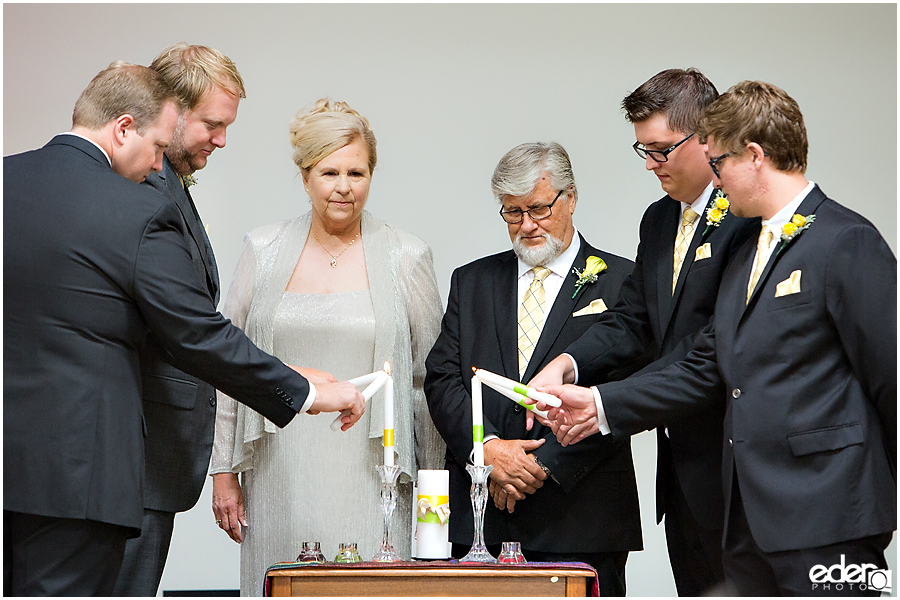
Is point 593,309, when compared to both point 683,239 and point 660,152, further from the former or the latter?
point 660,152

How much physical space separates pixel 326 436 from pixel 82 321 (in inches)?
48.1

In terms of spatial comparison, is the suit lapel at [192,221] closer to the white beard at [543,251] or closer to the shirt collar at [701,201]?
the white beard at [543,251]

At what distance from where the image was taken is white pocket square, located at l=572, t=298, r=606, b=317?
10.6ft

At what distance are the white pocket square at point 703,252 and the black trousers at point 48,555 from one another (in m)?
1.82

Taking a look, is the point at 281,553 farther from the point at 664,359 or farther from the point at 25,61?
the point at 25,61

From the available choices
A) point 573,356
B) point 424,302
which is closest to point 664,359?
point 573,356

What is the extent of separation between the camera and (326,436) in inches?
132

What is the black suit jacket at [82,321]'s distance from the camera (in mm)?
2268

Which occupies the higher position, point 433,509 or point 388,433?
point 388,433

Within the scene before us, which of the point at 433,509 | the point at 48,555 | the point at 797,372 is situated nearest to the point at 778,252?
the point at 797,372

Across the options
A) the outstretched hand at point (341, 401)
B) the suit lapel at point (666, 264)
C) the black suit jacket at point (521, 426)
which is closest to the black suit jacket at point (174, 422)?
the outstretched hand at point (341, 401)

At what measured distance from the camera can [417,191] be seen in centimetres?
484

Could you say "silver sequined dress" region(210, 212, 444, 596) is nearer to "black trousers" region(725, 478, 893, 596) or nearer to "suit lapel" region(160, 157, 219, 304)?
"suit lapel" region(160, 157, 219, 304)

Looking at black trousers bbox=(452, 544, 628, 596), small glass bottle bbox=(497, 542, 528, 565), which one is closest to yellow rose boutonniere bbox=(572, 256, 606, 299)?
black trousers bbox=(452, 544, 628, 596)
